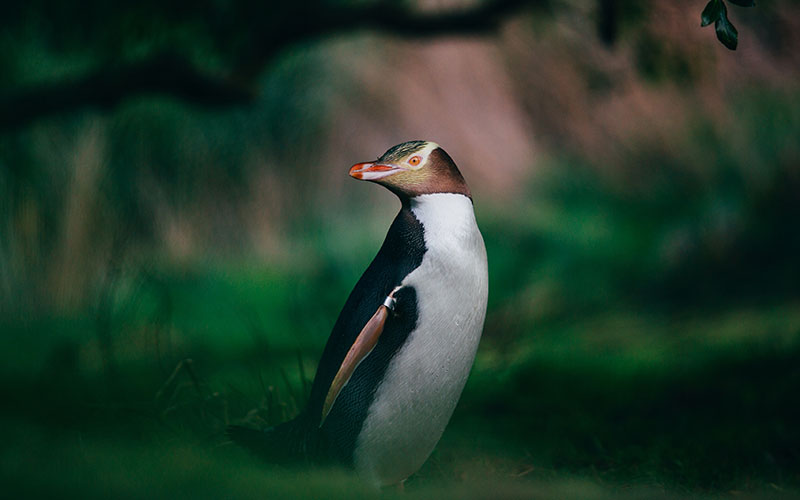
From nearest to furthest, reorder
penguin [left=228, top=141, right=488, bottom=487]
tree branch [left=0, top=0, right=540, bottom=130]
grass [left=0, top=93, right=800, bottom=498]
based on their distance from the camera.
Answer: penguin [left=228, top=141, right=488, bottom=487] → grass [left=0, top=93, right=800, bottom=498] → tree branch [left=0, top=0, right=540, bottom=130]

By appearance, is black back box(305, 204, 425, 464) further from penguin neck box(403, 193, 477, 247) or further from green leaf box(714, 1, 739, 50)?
green leaf box(714, 1, 739, 50)

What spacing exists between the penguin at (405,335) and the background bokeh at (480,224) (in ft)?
0.93

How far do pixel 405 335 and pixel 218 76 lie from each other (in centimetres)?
145

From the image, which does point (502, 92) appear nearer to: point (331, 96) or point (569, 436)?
point (331, 96)

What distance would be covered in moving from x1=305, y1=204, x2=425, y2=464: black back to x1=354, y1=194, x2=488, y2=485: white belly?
0.01m

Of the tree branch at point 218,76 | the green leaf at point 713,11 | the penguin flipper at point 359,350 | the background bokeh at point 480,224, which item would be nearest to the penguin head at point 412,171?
the penguin flipper at point 359,350

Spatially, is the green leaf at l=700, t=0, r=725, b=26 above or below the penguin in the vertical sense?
above

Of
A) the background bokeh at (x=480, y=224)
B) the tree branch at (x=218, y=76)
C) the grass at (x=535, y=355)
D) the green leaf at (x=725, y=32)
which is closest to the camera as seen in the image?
the green leaf at (x=725, y=32)

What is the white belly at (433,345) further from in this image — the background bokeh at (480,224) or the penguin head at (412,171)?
the background bokeh at (480,224)

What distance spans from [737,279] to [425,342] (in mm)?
1833

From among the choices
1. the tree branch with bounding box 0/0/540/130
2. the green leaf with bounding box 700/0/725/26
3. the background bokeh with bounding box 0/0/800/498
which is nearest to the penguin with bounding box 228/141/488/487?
the background bokeh with bounding box 0/0/800/498

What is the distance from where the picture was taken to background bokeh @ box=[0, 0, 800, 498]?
1987 millimetres

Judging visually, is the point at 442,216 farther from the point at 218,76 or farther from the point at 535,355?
the point at 218,76

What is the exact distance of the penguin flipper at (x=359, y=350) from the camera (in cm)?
138
